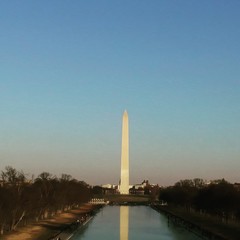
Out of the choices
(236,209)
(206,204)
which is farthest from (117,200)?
(236,209)

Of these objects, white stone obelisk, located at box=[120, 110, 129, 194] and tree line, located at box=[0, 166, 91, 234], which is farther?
white stone obelisk, located at box=[120, 110, 129, 194]

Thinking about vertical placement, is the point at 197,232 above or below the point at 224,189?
below

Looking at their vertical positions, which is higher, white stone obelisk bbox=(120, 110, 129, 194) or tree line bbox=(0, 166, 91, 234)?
white stone obelisk bbox=(120, 110, 129, 194)

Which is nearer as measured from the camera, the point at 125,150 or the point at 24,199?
the point at 24,199

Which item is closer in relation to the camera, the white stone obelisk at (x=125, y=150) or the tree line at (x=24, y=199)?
the tree line at (x=24, y=199)

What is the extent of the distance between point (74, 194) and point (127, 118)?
88.1 ft

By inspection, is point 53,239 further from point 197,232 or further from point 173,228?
point 173,228

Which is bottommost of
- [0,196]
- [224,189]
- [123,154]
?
[0,196]

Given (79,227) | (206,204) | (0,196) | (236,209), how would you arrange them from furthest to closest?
(206,204) < (236,209) < (79,227) < (0,196)

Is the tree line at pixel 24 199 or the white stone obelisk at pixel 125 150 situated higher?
the white stone obelisk at pixel 125 150

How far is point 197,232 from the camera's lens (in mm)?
47188

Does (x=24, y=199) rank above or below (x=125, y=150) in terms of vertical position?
below

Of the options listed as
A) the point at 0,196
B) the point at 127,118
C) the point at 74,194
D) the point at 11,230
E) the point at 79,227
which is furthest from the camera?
the point at 127,118

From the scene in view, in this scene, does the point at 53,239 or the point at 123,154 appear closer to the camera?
the point at 53,239
